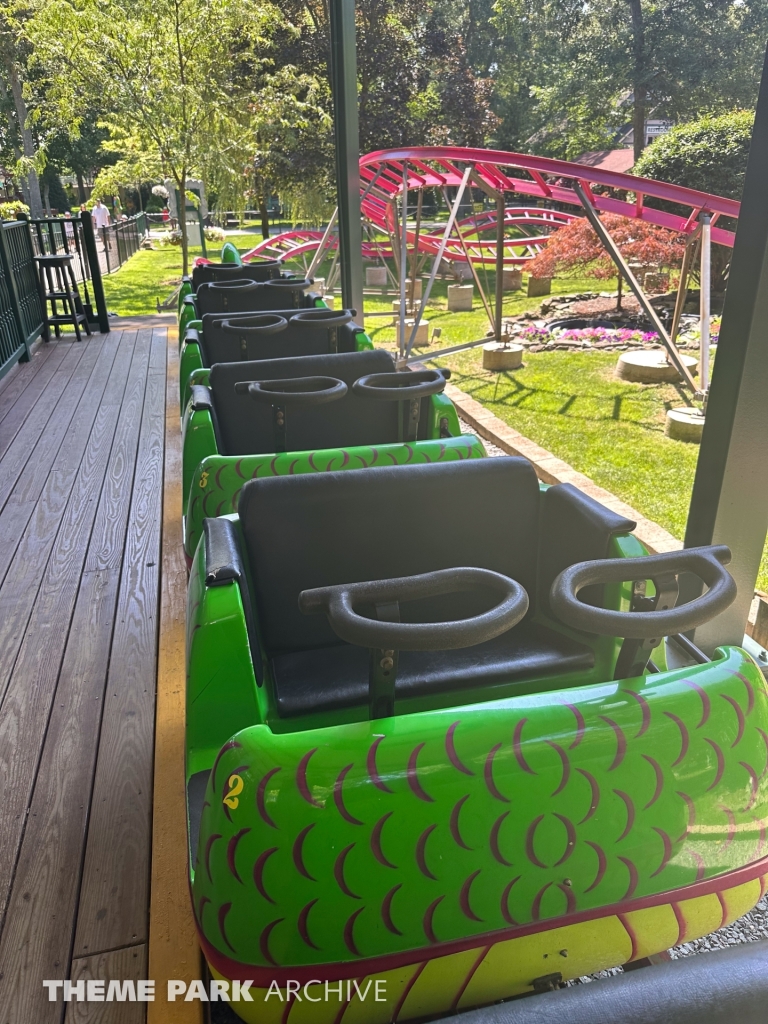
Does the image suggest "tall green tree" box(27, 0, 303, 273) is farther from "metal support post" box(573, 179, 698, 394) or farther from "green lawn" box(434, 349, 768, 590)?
"metal support post" box(573, 179, 698, 394)

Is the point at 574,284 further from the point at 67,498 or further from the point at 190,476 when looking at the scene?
the point at 190,476

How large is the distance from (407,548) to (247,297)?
2531 millimetres

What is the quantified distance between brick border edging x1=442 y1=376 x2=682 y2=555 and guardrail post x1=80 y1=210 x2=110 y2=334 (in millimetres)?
3220

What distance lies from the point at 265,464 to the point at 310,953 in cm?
95

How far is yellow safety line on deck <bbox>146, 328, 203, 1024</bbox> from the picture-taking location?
3.56 feet

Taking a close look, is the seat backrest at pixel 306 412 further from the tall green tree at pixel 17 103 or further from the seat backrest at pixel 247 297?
the tall green tree at pixel 17 103

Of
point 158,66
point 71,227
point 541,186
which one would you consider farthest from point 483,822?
point 71,227

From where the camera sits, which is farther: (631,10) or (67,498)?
(631,10)

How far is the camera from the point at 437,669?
1247mm

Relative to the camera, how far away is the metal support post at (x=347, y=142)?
3.00 meters

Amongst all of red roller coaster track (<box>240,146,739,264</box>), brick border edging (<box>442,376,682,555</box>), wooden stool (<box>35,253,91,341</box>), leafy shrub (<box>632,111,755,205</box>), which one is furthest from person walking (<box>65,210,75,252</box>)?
leafy shrub (<box>632,111,755,205</box>)

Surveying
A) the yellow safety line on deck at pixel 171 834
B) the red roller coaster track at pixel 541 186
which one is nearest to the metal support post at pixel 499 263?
the red roller coaster track at pixel 541 186

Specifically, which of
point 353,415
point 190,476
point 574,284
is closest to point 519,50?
point 574,284

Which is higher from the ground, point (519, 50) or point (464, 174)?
point (519, 50)
